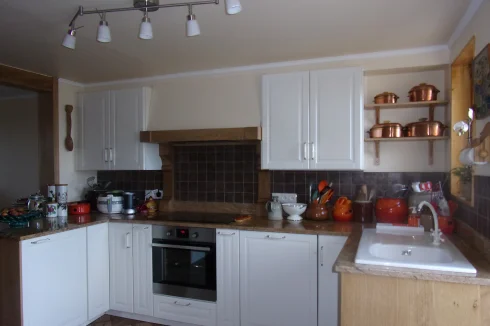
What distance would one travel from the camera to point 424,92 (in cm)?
243

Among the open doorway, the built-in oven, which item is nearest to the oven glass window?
the built-in oven

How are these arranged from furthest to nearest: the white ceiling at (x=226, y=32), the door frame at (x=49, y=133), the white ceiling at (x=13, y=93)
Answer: the white ceiling at (x=13, y=93)
the door frame at (x=49, y=133)
the white ceiling at (x=226, y=32)

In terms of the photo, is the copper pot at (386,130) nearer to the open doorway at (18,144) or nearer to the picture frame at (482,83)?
the picture frame at (482,83)

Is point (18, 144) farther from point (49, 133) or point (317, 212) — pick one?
point (317, 212)

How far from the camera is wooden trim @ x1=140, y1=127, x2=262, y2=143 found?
2752mm

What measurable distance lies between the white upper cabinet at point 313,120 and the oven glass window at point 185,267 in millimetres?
903

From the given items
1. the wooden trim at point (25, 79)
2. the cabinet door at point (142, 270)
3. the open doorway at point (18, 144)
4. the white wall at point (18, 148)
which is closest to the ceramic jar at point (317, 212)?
the cabinet door at point (142, 270)

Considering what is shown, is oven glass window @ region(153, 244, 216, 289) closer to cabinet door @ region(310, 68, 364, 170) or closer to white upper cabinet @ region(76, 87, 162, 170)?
white upper cabinet @ region(76, 87, 162, 170)

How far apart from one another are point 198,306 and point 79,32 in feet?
7.01

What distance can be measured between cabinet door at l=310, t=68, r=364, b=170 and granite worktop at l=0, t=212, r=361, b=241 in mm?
466

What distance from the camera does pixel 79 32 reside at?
7.04 feet

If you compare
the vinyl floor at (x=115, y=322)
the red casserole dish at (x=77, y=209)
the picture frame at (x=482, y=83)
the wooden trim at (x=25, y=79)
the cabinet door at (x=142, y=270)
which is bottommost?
the vinyl floor at (x=115, y=322)

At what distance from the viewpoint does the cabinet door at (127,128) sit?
10.3 ft

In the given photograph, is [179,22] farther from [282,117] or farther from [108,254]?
[108,254]
